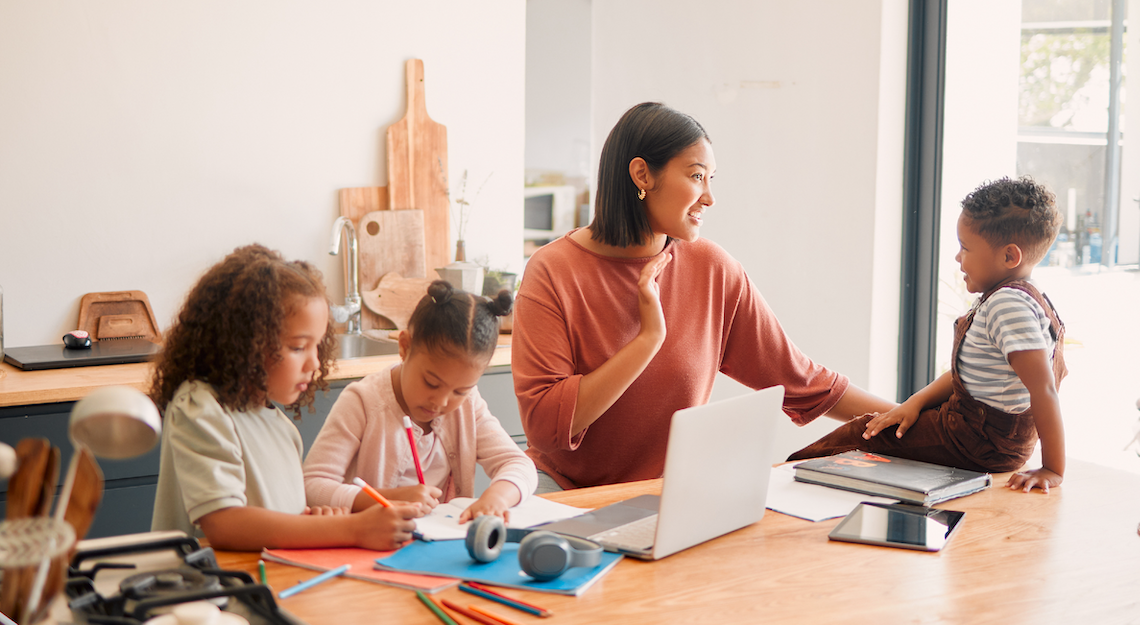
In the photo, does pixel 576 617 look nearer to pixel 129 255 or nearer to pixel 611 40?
pixel 129 255

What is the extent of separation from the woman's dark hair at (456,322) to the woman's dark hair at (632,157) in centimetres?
39

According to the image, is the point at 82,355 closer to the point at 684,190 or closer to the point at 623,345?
the point at 623,345

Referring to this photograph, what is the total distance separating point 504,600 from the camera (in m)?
0.99

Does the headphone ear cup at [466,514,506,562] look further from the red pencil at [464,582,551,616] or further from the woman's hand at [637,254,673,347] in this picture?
the woman's hand at [637,254,673,347]

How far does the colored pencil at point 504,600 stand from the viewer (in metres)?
0.97

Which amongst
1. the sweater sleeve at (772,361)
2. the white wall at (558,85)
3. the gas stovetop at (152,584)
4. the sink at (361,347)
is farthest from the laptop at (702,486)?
the white wall at (558,85)

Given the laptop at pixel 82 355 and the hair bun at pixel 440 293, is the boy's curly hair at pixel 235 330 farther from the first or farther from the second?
the laptop at pixel 82 355

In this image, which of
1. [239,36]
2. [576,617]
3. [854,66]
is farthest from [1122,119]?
[239,36]

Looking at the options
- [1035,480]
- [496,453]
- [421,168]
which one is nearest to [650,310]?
[496,453]

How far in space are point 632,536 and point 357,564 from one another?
1.20 feet

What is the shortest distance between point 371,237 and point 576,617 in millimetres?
2146

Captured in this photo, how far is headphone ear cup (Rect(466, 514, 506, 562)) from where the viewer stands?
1.10 meters

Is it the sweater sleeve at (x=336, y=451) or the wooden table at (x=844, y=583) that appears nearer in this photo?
the wooden table at (x=844, y=583)

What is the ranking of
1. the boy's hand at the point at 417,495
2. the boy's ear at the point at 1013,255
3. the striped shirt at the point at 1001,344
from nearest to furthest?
1. the boy's hand at the point at 417,495
2. the striped shirt at the point at 1001,344
3. the boy's ear at the point at 1013,255
